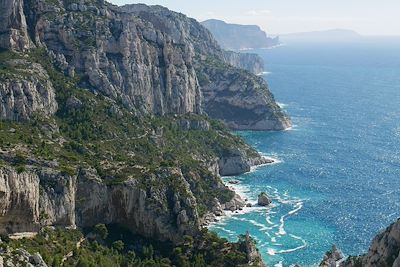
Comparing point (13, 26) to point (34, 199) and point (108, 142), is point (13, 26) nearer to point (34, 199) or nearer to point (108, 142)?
point (108, 142)

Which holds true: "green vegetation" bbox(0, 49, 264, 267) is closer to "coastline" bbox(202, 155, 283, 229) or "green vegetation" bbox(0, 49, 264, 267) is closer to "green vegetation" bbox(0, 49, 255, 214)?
"green vegetation" bbox(0, 49, 255, 214)

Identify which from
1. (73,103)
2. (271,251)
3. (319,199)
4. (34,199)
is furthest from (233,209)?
(34,199)

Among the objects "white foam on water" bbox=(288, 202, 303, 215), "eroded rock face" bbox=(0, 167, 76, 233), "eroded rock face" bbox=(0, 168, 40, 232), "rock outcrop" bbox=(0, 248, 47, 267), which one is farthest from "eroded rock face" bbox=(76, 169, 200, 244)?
"white foam on water" bbox=(288, 202, 303, 215)

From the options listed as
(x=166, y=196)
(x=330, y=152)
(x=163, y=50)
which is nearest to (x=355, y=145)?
(x=330, y=152)

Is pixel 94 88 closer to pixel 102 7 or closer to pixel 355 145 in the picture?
pixel 102 7

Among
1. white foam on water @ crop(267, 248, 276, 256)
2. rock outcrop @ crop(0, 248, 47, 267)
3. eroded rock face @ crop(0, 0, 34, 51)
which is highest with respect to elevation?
eroded rock face @ crop(0, 0, 34, 51)

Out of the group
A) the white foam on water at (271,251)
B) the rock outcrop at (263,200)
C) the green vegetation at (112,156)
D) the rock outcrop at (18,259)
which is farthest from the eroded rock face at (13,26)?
the rock outcrop at (18,259)

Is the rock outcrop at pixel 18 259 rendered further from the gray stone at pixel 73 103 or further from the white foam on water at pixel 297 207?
the white foam on water at pixel 297 207

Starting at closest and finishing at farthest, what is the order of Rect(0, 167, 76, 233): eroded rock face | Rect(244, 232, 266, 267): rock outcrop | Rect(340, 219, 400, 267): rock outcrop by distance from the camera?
Rect(340, 219, 400, 267): rock outcrop, Rect(0, 167, 76, 233): eroded rock face, Rect(244, 232, 266, 267): rock outcrop
